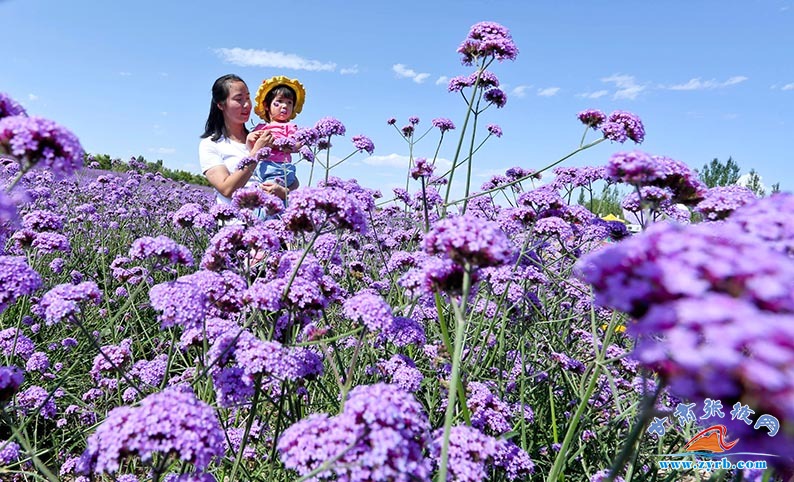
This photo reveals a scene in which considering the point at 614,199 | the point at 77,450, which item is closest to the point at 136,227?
the point at 77,450

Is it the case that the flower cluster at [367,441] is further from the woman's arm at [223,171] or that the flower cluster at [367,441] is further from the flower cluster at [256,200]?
the woman's arm at [223,171]

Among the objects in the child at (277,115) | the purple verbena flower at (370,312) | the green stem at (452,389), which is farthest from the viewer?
the child at (277,115)

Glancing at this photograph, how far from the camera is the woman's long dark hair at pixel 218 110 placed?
17.3 feet

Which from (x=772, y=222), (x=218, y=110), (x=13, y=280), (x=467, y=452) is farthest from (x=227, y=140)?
(x=772, y=222)

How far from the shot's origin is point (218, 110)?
18.1 feet

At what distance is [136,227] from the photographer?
25.3 feet

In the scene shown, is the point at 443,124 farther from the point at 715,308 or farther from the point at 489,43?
the point at 715,308

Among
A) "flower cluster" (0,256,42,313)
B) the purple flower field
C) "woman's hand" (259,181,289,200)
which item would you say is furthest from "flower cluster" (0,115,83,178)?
"woman's hand" (259,181,289,200)

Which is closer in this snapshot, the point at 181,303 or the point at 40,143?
the point at 40,143

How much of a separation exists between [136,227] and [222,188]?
4.02 m

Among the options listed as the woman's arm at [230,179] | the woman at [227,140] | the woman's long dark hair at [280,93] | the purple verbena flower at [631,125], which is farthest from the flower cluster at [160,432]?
the woman's long dark hair at [280,93]

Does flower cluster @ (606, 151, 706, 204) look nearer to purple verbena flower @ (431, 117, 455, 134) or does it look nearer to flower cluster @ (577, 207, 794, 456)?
flower cluster @ (577, 207, 794, 456)

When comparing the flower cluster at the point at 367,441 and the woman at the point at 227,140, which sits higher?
the woman at the point at 227,140

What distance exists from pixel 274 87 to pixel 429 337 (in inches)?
135
